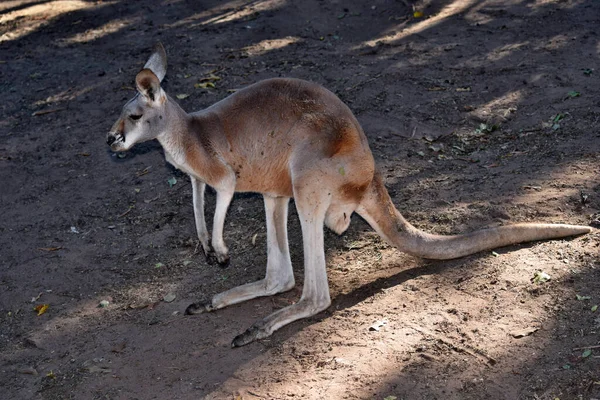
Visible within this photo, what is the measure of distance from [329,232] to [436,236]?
100 cm

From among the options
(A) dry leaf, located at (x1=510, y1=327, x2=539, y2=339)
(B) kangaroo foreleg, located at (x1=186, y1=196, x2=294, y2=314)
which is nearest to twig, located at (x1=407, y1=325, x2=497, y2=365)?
(A) dry leaf, located at (x1=510, y1=327, x2=539, y2=339)

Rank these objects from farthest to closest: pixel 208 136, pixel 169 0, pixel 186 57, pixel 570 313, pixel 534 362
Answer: pixel 169 0 < pixel 186 57 < pixel 208 136 < pixel 570 313 < pixel 534 362

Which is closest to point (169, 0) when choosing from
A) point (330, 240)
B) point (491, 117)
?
point (491, 117)

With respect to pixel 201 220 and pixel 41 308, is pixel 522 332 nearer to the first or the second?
pixel 201 220

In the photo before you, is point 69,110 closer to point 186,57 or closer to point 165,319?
point 186,57

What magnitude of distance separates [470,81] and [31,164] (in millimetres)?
4023

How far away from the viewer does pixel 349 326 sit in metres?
4.16

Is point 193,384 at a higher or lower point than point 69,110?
lower

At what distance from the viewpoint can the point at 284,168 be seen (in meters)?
4.36

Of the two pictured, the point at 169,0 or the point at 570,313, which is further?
the point at 169,0

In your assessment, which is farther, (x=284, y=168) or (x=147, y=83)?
(x=284, y=168)

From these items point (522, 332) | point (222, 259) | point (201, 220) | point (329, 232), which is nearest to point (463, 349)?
point (522, 332)

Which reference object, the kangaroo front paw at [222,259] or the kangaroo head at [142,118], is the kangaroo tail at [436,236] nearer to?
the kangaroo front paw at [222,259]

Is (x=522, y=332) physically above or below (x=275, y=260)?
below
